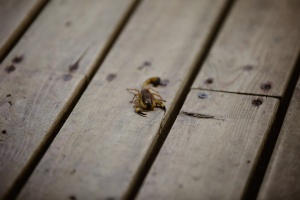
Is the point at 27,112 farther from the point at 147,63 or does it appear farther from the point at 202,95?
the point at 202,95

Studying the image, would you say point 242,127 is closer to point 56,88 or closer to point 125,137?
point 125,137

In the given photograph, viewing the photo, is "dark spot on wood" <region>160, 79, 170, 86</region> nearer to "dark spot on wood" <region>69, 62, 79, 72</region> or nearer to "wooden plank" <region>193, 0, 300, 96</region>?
"wooden plank" <region>193, 0, 300, 96</region>

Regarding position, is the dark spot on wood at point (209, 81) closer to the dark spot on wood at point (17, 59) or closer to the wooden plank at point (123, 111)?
the wooden plank at point (123, 111)

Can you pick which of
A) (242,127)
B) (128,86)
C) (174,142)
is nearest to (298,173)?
(242,127)

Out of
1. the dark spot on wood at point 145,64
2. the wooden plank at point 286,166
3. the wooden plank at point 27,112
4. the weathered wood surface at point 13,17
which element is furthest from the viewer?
the weathered wood surface at point 13,17

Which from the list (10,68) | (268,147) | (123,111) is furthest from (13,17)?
(268,147)

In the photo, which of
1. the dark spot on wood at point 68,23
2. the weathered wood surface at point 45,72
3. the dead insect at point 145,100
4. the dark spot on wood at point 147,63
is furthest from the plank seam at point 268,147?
the dark spot on wood at point 68,23
